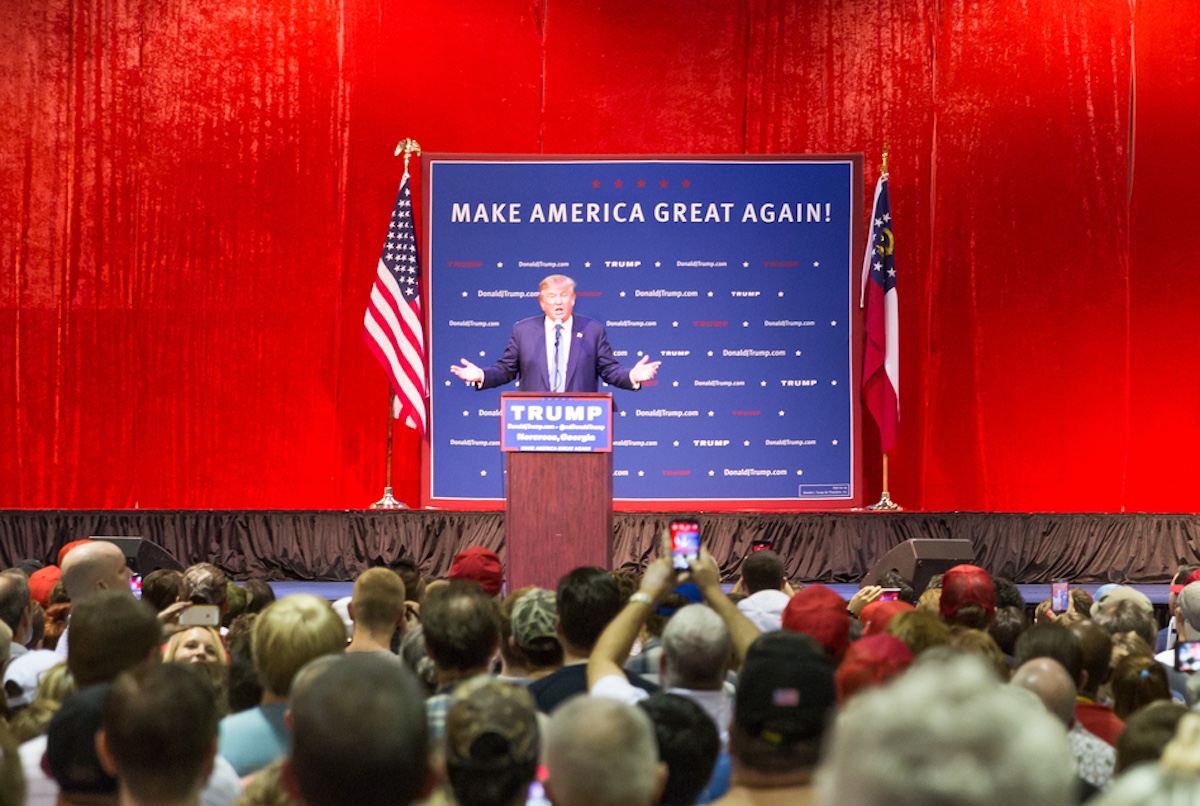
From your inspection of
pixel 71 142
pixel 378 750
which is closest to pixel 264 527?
pixel 71 142

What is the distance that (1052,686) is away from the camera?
2518mm

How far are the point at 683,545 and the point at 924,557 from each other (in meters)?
3.59

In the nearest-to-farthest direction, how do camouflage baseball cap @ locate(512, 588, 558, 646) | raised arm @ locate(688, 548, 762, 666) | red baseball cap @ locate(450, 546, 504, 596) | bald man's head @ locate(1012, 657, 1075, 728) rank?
bald man's head @ locate(1012, 657, 1075, 728)
raised arm @ locate(688, 548, 762, 666)
camouflage baseball cap @ locate(512, 588, 558, 646)
red baseball cap @ locate(450, 546, 504, 596)

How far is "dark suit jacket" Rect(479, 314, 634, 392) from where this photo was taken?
23.7 feet

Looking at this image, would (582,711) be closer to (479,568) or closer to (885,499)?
(479,568)

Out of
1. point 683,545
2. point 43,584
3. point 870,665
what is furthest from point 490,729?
point 43,584

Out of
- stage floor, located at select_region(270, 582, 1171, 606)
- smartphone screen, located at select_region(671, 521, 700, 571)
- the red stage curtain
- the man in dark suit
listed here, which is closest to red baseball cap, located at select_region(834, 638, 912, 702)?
smartphone screen, located at select_region(671, 521, 700, 571)

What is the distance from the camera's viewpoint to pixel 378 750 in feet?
4.93

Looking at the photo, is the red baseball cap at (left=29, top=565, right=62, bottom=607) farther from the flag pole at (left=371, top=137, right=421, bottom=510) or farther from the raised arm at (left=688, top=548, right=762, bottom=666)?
the flag pole at (left=371, top=137, right=421, bottom=510)

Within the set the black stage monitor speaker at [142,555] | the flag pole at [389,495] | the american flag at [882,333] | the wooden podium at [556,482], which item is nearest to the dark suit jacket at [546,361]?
the wooden podium at [556,482]

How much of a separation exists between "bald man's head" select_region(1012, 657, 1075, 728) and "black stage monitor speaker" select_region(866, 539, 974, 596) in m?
4.09

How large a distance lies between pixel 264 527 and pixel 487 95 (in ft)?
13.2

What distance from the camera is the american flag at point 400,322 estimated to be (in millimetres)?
9719

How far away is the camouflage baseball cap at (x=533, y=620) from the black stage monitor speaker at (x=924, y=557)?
12.4ft
